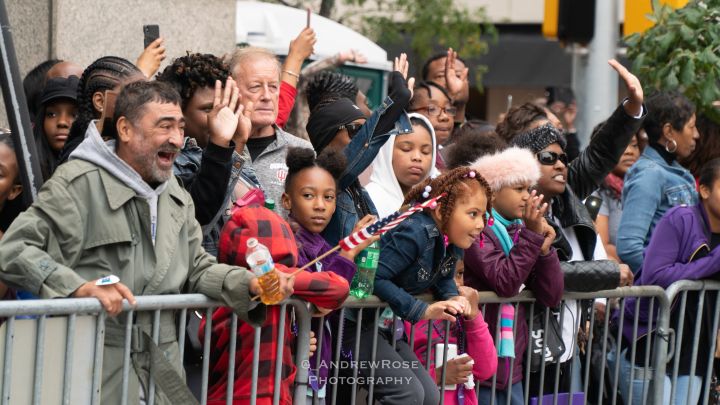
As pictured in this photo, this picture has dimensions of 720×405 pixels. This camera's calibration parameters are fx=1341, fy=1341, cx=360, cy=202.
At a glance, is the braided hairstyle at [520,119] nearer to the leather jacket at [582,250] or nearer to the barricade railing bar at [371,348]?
the leather jacket at [582,250]

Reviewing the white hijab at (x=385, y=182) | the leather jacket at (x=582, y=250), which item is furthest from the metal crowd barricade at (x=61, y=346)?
the leather jacket at (x=582, y=250)

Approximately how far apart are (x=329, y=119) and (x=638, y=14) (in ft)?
13.0

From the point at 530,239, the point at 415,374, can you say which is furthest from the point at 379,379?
the point at 530,239

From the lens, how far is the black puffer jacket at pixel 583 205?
6.65 m

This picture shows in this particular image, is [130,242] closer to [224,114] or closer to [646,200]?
[224,114]

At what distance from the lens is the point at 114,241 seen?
16.0ft

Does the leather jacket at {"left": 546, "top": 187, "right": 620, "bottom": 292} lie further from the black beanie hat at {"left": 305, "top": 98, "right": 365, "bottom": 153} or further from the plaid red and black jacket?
the plaid red and black jacket

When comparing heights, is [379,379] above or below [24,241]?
below

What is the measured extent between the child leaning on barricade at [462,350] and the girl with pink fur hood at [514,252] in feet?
0.53

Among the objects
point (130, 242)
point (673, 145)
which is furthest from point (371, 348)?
point (673, 145)

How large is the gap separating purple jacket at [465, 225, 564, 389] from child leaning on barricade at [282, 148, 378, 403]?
85cm

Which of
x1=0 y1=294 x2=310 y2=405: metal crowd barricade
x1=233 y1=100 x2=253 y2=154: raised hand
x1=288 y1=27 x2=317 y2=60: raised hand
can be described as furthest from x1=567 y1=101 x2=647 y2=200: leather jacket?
x1=0 y1=294 x2=310 y2=405: metal crowd barricade

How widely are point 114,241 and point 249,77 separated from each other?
1679 millimetres

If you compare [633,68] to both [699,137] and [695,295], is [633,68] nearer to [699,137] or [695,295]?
[699,137]
